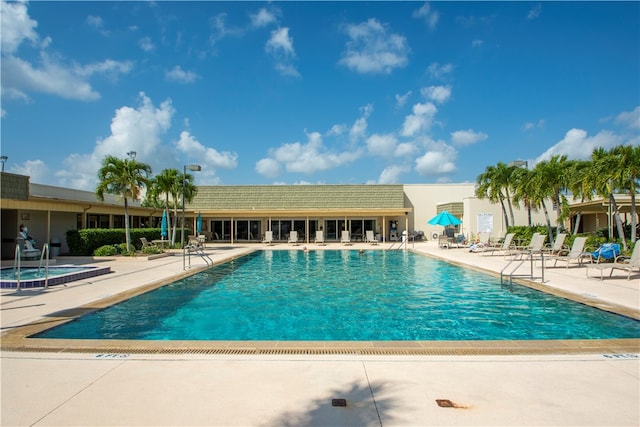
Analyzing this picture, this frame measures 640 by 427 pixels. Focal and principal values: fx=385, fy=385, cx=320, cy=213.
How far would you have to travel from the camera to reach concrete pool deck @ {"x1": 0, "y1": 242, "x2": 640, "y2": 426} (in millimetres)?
3057

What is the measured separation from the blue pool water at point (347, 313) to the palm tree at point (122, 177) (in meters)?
8.26

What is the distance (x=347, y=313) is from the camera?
7668mm

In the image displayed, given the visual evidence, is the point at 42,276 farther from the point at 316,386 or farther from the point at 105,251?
the point at 316,386

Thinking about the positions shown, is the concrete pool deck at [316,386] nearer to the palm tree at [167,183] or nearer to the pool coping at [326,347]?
the pool coping at [326,347]

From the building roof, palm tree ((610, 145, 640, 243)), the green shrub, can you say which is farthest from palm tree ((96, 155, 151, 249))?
palm tree ((610, 145, 640, 243))

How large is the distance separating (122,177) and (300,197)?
16436 millimetres

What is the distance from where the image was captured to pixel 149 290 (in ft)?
30.0

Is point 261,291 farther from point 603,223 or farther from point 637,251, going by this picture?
point 603,223

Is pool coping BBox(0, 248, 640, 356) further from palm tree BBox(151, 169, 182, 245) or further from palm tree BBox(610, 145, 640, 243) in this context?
palm tree BBox(151, 169, 182, 245)

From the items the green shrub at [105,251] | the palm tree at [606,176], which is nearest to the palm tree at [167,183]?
the green shrub at [105,251]

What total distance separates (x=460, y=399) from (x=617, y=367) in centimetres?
213

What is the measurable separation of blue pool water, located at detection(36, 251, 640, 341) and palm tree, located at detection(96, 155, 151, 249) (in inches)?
325

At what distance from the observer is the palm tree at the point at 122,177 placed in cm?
1720

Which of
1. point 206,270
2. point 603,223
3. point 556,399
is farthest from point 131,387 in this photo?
point 603,223
